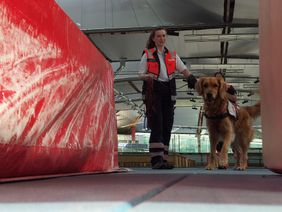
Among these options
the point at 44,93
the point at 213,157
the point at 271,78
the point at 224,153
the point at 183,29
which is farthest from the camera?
the point at 183,29

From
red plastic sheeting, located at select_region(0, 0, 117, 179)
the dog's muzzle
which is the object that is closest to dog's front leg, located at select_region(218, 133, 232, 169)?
the dog's muzzle

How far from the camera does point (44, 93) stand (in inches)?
91.3

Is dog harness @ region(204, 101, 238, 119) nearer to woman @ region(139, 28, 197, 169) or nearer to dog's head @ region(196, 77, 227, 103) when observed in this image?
dog's head @ region(196, 77, 227, 103)

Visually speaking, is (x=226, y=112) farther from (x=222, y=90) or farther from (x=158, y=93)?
(x=158, y=93)

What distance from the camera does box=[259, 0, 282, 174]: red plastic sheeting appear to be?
6.54 ft

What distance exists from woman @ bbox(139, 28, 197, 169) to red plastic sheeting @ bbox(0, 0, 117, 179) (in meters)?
1.16

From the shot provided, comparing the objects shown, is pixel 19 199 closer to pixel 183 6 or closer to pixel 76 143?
pixel 76 143

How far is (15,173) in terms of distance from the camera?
6.75 feet

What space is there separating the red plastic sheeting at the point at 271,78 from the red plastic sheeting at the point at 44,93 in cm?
115

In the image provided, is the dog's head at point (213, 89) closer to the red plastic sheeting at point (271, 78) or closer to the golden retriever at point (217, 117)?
the golden retriever at point (217, 117)

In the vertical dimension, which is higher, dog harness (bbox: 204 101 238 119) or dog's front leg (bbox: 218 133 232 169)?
dog harness (bbox: 204 101 238 119)

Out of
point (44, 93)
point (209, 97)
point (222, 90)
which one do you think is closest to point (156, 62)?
point (209, 97)

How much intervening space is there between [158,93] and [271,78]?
2.51m

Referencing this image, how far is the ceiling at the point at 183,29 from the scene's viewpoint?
27.3 ft
